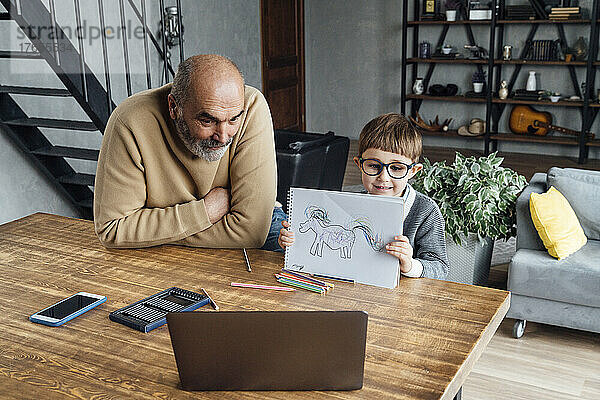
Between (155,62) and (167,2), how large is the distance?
551 millimetres

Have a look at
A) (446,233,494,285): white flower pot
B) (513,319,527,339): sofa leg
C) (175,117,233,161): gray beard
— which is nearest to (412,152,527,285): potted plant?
(446,233,494,285): white flower pot

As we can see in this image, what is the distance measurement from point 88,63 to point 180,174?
3.23m

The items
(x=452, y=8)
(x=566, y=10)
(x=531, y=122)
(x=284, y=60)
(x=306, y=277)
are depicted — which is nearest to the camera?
(x=306, y=277)

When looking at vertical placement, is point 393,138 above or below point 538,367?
above

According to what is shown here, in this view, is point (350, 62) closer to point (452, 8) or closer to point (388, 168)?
point (452, 8)

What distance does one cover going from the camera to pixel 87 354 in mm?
1284

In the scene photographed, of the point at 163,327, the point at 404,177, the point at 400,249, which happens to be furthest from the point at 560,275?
the point at 163,327

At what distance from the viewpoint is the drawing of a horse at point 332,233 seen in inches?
61.0

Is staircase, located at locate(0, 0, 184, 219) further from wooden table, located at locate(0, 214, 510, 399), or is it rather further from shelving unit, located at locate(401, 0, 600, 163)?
shelving unit, located at locate(401, 0, 600, 163)

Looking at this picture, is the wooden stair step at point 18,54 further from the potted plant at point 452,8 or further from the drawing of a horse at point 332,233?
the potted plant at point 452,8

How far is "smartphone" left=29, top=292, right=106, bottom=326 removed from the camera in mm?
1420

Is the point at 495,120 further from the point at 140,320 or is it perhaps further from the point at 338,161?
the point at 140,320

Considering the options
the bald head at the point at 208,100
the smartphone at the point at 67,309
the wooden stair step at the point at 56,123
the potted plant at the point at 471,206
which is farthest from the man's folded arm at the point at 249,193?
the wooden stair step at the point at 56,123

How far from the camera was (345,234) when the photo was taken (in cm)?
158
